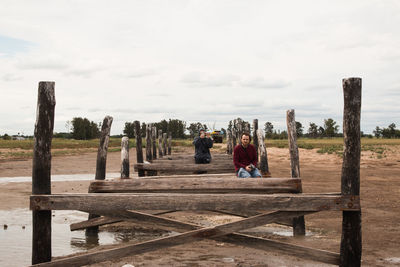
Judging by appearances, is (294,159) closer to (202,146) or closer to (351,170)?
(351,170)

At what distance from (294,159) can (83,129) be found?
120354 mm

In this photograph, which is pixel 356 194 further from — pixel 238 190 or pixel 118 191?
pixel 118 191

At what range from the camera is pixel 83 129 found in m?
125

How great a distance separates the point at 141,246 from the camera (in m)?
6.11

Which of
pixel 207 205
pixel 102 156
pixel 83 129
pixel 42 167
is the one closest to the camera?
pixel 207 205

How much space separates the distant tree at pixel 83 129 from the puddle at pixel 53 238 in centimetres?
11532

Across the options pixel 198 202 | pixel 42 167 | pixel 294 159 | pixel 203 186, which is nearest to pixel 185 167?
pixel 294 159

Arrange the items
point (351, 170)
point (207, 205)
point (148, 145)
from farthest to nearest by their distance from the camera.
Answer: point (148, 145) < point (351, 170) < point (207, 205)

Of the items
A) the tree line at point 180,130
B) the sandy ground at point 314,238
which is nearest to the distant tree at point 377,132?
the tree line at point 180,130

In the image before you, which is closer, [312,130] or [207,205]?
[207,205]

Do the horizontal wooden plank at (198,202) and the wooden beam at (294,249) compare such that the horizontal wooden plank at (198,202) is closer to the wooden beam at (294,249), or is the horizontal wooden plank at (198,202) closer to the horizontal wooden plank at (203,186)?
the wooden beam at (294,249)

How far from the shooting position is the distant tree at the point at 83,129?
12369 centimetres

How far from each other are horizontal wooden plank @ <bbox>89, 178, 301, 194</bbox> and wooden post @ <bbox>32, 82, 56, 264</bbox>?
0.76 meters

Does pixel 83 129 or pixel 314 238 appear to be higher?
pixel 83 129
